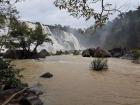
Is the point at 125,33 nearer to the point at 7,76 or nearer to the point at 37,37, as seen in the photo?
the point at 37,37

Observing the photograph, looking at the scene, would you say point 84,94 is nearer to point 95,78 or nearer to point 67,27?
point 95,78

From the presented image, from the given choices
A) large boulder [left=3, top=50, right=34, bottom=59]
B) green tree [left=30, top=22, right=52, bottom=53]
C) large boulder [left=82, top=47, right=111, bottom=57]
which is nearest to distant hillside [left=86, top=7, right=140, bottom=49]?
large boulder [left=82, top=47, right=111, bottom=57]

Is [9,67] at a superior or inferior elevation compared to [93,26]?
inferior

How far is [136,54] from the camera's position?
4453cm

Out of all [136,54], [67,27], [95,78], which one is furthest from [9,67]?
[67,27]

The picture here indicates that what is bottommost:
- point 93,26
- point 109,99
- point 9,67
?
point 109,99

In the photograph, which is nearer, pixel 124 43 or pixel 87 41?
pixel 124 43

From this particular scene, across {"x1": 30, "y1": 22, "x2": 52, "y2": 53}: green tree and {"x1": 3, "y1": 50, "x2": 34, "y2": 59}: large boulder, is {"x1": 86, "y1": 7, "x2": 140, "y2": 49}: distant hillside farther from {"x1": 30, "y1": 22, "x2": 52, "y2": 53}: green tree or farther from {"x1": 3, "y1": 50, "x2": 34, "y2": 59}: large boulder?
{"x1": 3, "y1": 50, "x2": 34, "y2": 59}: large boulder

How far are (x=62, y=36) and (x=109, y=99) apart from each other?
207 ft

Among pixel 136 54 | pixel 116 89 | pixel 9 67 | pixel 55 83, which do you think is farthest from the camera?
pixel 136 54

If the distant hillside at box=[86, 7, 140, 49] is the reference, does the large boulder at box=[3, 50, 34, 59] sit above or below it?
below

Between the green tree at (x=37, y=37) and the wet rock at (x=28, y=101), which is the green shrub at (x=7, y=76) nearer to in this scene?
the wet rock at (x=28, y=101)

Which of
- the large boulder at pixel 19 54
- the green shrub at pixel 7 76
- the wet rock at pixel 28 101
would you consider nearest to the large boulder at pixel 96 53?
the large boulder at pixel 19 54

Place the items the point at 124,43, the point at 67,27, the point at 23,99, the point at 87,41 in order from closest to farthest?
the point at 23,99 < the point at 124,43 < the point at 67,27 < the point at 87,41
